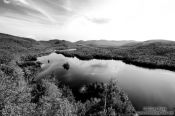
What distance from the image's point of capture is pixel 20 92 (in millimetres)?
31625

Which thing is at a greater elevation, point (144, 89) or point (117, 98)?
point (117, 98)

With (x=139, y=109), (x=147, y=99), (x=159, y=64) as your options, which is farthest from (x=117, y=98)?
(x=159, y=64)

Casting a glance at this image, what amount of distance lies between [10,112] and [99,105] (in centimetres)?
2205

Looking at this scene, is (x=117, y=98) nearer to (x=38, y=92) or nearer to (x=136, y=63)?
(x=38, y=92)

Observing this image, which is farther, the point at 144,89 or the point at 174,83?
the point at 174,83

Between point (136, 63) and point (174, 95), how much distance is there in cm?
7070

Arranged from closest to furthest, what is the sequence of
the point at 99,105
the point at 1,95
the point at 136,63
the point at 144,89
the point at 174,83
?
the point at 1,95 < the point at 99,105 < the point at 144,89 < the point at 174,83 < the point at 136,63

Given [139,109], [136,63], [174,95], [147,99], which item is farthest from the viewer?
[136,63]

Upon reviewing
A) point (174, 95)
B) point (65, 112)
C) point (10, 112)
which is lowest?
point (174, 95)

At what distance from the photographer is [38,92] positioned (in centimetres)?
3972

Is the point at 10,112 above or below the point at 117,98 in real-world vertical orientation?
above

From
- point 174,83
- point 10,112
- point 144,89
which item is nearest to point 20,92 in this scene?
point 10,112

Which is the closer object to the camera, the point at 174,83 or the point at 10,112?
the point at 10,112

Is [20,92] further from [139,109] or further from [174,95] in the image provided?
[174,95]
